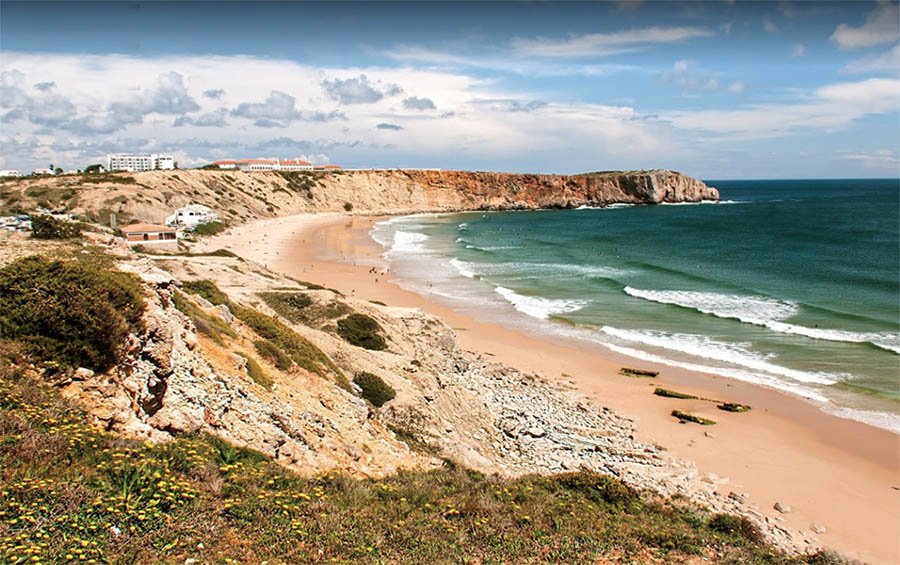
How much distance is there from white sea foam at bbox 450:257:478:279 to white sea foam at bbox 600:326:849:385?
17360 millimetres

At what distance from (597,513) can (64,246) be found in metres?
15.5

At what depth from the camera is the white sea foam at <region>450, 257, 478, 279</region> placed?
4756cm

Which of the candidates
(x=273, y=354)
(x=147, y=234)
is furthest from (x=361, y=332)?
(x=147, y=234)

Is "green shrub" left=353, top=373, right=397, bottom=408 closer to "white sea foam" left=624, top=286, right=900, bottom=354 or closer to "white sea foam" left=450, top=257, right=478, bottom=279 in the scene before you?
"white sea foam" left=624, top=286, right=900, bottom=354

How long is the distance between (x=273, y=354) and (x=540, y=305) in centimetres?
2530

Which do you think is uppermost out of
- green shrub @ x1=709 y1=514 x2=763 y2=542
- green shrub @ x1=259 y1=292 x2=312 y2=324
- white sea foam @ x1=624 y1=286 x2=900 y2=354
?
green shrub @ x1=259 y1=292 x2=312 y2=324

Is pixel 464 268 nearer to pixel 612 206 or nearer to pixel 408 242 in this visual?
pixel 408 242

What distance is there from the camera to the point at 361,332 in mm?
19938

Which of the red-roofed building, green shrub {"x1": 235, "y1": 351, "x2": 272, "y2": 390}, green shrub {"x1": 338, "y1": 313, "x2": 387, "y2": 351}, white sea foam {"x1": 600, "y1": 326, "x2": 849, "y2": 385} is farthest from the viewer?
the red-roofed building

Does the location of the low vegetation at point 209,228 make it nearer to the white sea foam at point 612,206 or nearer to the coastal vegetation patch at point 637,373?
the coastal vegetation patch at point 637,373

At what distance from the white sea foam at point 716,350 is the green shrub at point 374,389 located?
17.7 meters

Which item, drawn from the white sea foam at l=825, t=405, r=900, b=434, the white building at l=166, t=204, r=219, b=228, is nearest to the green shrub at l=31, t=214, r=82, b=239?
the white sea foam at l=825, t=405, r=900, b=434

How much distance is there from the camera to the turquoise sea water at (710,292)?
1013 inches

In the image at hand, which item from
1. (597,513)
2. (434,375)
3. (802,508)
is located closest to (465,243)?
(434,375)
